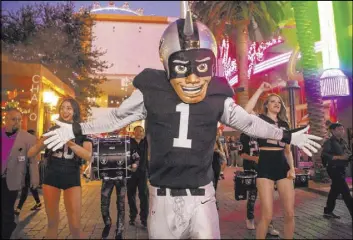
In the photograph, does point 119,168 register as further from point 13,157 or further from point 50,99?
point 50,99

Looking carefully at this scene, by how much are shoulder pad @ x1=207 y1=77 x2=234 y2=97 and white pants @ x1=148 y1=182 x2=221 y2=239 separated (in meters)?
0.84

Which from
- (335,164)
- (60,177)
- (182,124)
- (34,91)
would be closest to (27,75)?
(34,91)

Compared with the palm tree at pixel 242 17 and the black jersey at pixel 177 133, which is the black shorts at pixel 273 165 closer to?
the black jersey at pixel 177 133

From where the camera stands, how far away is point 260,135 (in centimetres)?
279

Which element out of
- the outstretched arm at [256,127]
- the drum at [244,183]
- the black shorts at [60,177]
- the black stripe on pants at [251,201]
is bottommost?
the black stripe on pants at [251,201]

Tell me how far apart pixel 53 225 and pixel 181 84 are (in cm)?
251

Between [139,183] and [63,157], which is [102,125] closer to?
[63,157]

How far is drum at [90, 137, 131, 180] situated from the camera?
5.10m

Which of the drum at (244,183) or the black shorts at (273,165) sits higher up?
the black shorts at (273,165)

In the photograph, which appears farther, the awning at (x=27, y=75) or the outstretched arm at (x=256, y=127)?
the awning at (x=27, y=75)

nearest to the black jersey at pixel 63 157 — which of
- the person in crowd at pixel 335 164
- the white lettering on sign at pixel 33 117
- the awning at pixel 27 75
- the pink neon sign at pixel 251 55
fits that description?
the person in crowd at pixel 335 164

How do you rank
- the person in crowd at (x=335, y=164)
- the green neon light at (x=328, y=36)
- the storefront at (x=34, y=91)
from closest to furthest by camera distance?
the person in crowd at (x=335, y=164) → the storefront at (x=34, y=91) → the green neon light at (x=328, y=36)

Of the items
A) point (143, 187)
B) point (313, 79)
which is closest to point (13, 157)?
point (143, 187)

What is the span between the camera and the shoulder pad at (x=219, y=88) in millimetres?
2648
